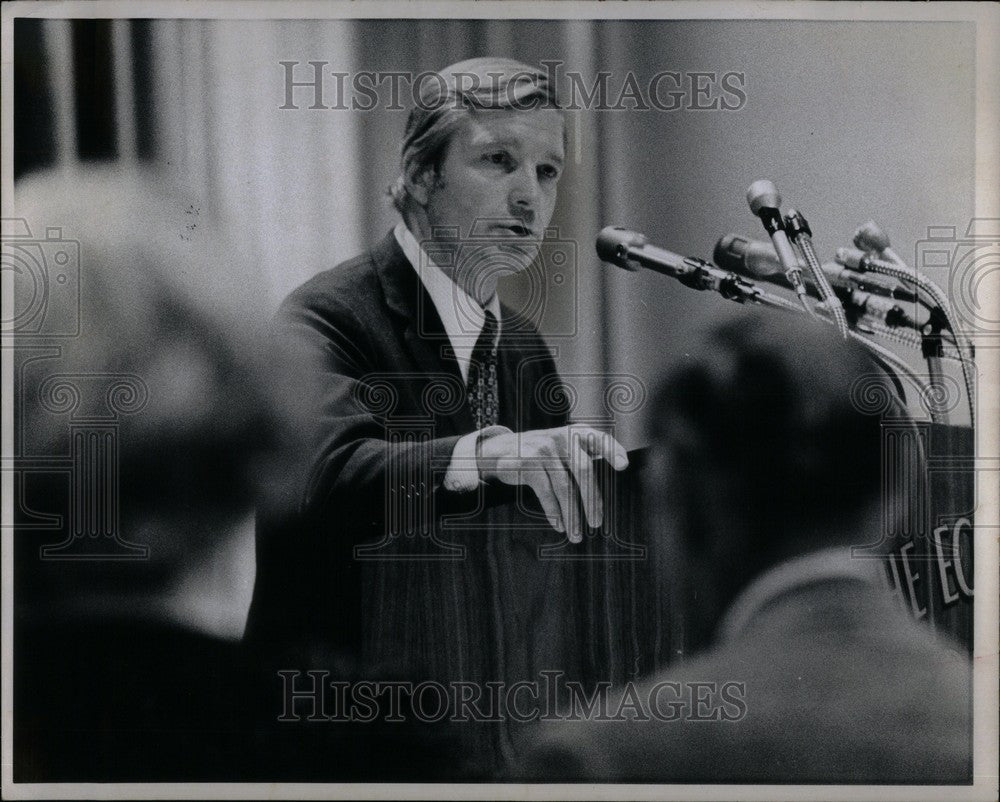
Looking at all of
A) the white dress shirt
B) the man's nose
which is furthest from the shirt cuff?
the man's nose

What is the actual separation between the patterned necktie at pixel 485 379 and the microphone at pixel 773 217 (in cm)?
75

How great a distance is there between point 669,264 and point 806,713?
123 centimetres

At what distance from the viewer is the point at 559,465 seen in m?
2.87

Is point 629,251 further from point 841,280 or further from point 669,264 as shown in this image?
point 841,280

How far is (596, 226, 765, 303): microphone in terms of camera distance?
288cm

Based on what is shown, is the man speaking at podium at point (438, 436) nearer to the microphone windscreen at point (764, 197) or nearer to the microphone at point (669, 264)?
the microphone at point (669, 264)

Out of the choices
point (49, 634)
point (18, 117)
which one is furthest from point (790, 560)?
point (18, 117)

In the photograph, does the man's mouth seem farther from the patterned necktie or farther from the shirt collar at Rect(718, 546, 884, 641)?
the shirt collar at Rect(718, 546, 884, 641)

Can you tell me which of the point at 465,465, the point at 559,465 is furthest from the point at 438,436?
the point at 559,465

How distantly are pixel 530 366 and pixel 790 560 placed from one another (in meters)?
0.85

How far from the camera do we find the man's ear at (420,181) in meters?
2.88

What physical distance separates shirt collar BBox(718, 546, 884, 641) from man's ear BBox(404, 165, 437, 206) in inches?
52.4

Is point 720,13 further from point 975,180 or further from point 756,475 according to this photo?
point 756,475

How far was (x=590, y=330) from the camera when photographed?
288 centimetres
